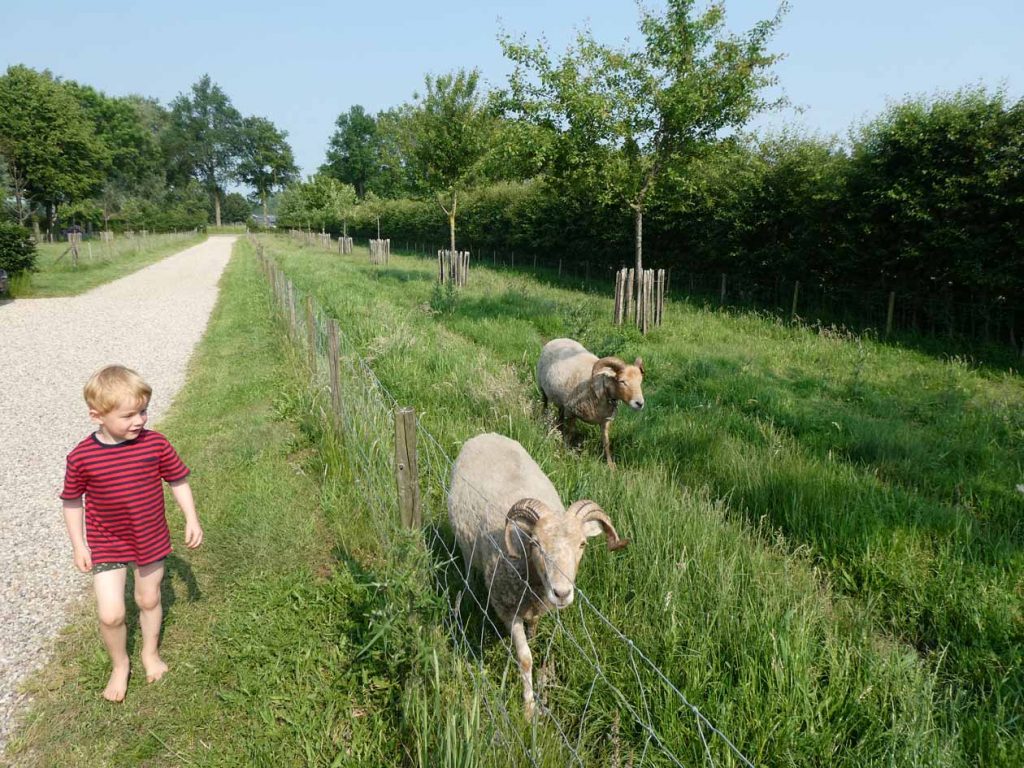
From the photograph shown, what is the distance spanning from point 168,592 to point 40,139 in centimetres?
5485

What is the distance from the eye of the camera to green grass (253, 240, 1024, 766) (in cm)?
269

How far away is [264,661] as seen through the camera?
333cm

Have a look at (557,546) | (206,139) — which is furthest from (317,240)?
(206,139)

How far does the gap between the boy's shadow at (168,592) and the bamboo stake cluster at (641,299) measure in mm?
10432

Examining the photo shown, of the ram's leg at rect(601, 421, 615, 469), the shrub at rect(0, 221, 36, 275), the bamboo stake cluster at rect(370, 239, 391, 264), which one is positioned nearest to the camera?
the ram's leg at rect(601, 421, 615, 469)

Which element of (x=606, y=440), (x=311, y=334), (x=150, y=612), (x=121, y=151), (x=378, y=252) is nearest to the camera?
(x=150, y=612)

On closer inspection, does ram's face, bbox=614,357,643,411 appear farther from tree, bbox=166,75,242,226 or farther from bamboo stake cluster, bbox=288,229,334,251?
tree, bbox=166,75,242,226

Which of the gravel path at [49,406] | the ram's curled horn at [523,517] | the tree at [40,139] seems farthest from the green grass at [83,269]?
the ram's curled horn at [523,517]

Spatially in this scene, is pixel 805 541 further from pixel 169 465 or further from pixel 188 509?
pixel 169 465

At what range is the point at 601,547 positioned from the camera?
3783 mm

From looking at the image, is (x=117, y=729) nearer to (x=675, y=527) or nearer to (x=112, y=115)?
(x=675, y=527)

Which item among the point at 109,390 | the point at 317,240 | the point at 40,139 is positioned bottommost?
the point at 109,390

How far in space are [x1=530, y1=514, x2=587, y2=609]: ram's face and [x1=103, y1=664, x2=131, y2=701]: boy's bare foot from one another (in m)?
2.57

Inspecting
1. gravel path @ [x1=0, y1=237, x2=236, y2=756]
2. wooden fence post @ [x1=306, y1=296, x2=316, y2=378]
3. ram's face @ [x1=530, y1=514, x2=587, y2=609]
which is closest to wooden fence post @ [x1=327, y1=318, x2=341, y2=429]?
wooden fence post @ [x1=306, y1=296, x2=316, y2=378]
